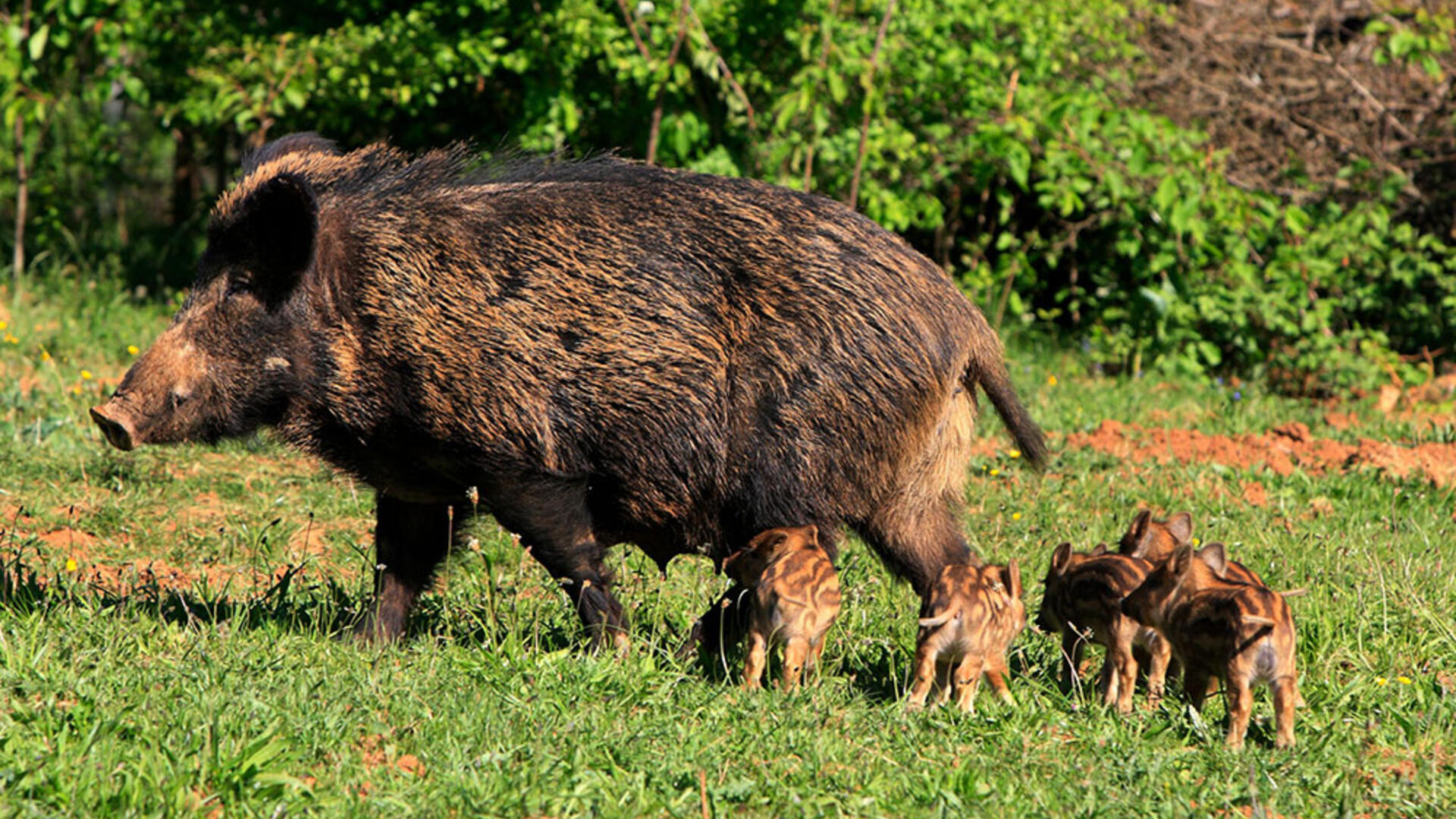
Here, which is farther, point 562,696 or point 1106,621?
point 1106,621

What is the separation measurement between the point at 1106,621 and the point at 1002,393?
83 centimetres

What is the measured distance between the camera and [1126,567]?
4293 mm

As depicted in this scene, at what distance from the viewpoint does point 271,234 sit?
442 cm

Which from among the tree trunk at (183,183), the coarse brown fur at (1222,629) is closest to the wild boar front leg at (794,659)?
the coarse brown fur at (1222,629)

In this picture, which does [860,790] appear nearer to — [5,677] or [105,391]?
[5,677]

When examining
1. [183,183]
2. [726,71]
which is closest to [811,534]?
[726,71]

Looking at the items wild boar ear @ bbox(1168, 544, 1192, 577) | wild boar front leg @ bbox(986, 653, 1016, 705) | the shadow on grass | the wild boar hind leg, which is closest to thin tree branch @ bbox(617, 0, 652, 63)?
the shadow on grass

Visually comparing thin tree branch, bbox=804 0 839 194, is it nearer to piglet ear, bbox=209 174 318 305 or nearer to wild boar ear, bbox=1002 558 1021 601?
piglet ear, bbox=209 174 318 305

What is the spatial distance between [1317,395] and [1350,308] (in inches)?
24.2

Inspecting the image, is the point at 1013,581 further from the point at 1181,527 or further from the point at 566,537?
the point at 566,537

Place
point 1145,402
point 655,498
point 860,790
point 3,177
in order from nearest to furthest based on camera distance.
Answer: point 860,790 → point 655,498 → point 1145,402 → point 3,177

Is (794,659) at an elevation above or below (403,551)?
above

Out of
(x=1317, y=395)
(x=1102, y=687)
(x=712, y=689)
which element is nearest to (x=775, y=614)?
(x=712, y=689)

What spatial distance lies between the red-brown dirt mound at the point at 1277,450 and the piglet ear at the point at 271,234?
413 cm
